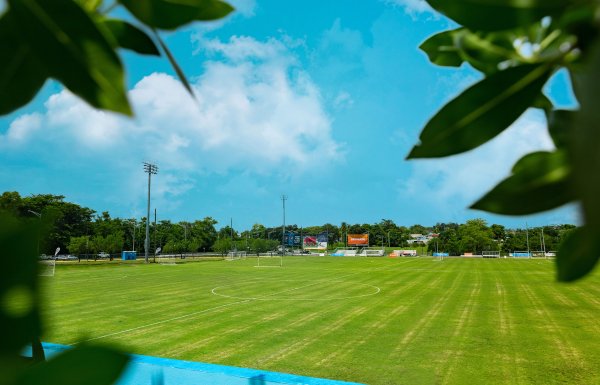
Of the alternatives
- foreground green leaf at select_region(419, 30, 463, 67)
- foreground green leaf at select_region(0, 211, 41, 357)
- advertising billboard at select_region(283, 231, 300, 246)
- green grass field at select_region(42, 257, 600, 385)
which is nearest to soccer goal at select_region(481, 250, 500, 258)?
advertising billboard at select_region(283, 231, 300, 246)

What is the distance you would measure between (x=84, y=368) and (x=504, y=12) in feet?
0.98

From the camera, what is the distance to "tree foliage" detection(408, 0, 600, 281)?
247 mm

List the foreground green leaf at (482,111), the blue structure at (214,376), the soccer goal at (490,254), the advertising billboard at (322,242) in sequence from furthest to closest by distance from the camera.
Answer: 1. the advertising billboard at (322,242)
2. the soccer goal at (490,254)
3. the blue structure at (214,376)
4. the foreground green leaf at (482,111)

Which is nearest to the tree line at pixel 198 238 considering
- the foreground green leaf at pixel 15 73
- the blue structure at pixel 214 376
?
the blue structure at pixel 214 376

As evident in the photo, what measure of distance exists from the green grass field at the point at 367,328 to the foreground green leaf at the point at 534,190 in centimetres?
454

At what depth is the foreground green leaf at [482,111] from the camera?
0.30m

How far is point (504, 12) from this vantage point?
25 centimetres

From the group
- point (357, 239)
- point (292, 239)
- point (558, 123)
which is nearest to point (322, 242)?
point (357, 239)

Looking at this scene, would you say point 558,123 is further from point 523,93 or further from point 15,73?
point 15,73

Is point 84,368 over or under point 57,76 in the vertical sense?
under

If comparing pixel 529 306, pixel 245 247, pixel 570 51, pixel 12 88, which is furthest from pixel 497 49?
pixel 245 247

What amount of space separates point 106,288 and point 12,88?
877 inches

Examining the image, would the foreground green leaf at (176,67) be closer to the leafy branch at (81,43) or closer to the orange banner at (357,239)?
the leafy branch at (81,43)

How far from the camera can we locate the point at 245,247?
254ft
